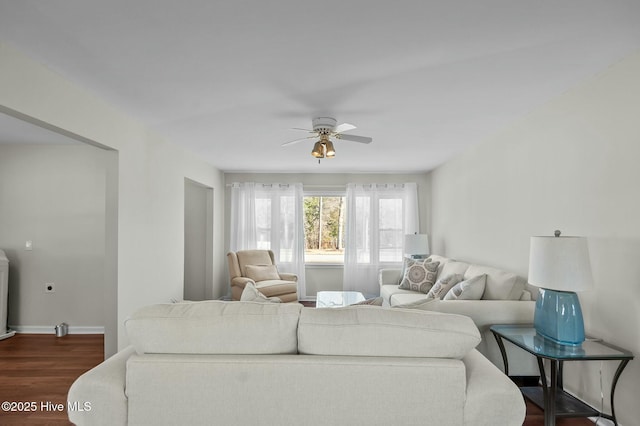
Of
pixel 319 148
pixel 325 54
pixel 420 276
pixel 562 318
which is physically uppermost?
pixel 325 54

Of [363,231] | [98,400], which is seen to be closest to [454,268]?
[363,231]

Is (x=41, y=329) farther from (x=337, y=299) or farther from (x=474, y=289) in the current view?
(x=474, y=289)

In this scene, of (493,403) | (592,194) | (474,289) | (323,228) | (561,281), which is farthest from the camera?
(323,228)

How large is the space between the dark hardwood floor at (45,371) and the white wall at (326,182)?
304cm

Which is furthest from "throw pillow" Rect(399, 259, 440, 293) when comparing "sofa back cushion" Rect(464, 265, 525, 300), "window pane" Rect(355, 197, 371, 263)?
"window pane" Rect(355, 197, 371, 263)

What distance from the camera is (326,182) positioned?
6578mm

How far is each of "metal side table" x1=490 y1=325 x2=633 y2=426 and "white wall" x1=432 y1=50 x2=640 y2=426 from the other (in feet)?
0.41

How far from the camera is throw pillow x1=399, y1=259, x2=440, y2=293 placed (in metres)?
4.61

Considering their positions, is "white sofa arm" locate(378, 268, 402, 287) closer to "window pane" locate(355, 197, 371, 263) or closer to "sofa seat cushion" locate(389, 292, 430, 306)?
"sofa seat cushion" locate(389, 292, 430, 306)

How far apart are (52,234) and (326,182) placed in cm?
419

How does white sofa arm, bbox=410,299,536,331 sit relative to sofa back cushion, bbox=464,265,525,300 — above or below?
below

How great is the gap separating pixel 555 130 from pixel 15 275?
606 centimetres

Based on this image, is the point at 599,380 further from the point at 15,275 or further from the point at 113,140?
the point at 15,275

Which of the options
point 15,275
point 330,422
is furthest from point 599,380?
point 15,275
